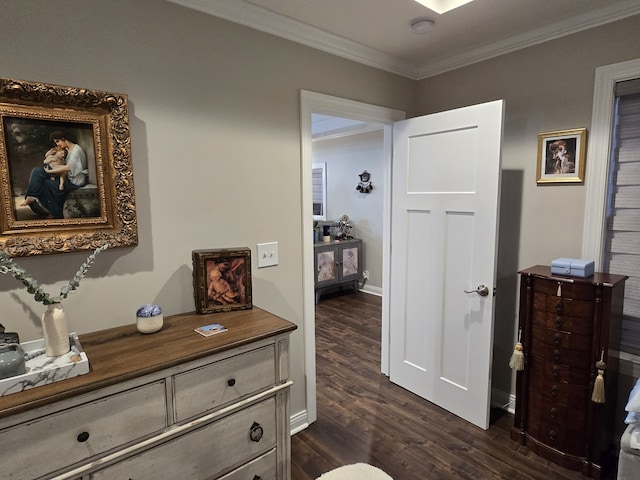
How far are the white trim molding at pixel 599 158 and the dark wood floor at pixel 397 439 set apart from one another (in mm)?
1190

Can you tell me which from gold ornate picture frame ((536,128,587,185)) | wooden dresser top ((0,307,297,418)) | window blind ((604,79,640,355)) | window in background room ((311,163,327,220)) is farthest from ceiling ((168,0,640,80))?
window in background room ((311,163,327,220))

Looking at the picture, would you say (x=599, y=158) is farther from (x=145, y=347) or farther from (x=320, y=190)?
(x=320, y=190)

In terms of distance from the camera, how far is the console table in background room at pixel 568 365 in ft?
6.00

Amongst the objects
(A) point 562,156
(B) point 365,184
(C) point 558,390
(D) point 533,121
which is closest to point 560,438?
(C) point 558,390

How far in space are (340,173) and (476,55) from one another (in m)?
3.55

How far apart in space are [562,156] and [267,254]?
1836mm

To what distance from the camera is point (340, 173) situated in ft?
19.5

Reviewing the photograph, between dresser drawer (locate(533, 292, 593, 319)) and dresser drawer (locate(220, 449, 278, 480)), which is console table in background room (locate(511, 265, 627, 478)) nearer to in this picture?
dresser drawer (locate(533, 292, 593, 319))

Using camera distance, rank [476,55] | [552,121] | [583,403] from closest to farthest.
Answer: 1. [583,403]
2. [552,121]
3. [476,55]

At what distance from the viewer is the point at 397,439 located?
7.30 ft

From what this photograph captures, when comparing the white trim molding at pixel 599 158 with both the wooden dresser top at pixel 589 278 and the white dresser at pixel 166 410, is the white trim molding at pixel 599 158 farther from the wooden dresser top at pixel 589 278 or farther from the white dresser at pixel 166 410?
the white dresser at pixel 166 410

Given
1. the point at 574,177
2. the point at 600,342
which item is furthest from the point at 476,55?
the point at 600,342

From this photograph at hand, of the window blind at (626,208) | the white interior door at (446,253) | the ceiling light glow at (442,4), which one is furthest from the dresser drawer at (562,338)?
the ceiling light glow at (442,4)

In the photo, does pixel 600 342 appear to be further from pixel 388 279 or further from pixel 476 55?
pixel 476 55
